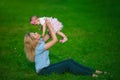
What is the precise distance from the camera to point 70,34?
15.8 meters

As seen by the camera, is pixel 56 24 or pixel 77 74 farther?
pixel 56 24

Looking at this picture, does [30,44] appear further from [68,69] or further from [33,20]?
[33,20]

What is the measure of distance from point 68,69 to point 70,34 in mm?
5161

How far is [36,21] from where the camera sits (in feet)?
39.5

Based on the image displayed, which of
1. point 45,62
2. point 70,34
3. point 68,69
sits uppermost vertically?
point 45,62

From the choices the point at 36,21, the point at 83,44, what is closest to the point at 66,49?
the point at 83,44

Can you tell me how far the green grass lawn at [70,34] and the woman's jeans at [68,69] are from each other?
0.12 metres

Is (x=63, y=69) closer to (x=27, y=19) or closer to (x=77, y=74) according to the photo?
(x=77, y=74)

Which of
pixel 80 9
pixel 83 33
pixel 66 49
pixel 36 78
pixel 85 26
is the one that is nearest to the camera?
pixel 36 78

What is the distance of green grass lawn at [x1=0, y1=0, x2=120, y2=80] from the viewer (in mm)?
11308

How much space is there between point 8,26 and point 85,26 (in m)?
2.88

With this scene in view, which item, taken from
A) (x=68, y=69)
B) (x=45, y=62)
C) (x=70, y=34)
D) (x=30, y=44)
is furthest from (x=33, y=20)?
(x=70, y=34)

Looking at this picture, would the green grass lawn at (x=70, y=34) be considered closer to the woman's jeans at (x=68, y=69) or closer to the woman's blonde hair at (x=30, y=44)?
the woman's jeans at (x=68, y=69)

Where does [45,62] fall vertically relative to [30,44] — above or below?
below
